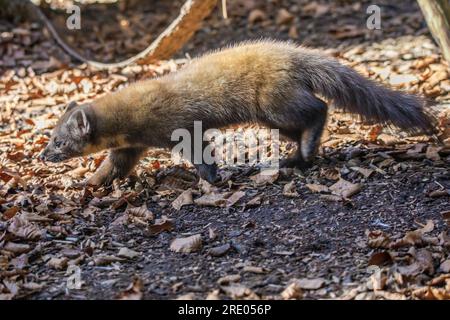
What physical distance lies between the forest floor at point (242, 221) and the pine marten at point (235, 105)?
24 centimetres

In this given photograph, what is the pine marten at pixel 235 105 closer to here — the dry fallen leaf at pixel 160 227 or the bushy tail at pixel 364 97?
the bushy tail at pixel 364 97

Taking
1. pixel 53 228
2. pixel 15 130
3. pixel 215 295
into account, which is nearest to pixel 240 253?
pixel 215 295

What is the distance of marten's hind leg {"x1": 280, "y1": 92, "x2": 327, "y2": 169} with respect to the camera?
639 centimetres

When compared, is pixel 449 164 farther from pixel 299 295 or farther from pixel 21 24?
pixel 21 24

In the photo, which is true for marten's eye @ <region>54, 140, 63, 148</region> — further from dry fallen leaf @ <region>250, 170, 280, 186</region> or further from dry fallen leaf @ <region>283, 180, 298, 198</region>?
dry fallen leaf @ <region>283, 180, 298, 198</region>

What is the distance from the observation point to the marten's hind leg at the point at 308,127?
252 inches

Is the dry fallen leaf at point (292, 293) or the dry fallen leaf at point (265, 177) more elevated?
the dry fallen leaf at point (265, 177)

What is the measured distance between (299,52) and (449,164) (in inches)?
64.1

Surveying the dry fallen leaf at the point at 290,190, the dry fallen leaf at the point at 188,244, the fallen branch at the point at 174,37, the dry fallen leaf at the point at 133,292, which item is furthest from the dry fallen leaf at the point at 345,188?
the fallen branch at the point at 174,37

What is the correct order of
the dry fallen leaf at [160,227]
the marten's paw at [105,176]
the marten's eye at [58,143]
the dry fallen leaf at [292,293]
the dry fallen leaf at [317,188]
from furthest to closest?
the marten's eye at [58,143], the marten's paw at [105,176], the dry fallen leaf at [317,188], the dry fallen leaf at [160,227], the dry fallen leaf at [292,293]

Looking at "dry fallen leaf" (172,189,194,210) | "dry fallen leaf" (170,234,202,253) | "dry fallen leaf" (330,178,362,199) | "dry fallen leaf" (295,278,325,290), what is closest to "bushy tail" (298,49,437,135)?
"dry fallen leaf" (330,178,362,199)

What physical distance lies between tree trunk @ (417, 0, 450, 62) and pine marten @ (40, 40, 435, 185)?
0.54 metres

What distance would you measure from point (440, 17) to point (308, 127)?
1418mm

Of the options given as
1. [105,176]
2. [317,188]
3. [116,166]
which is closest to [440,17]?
[317,188]
